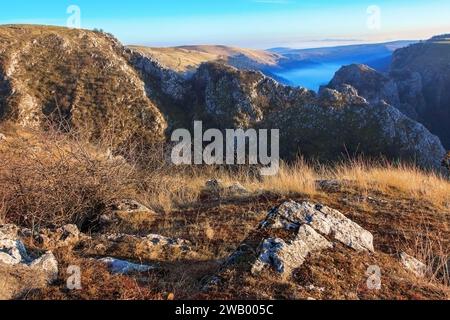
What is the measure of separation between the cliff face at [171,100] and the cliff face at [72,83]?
9 centimetres

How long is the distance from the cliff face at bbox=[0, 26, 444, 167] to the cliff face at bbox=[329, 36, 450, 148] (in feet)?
60.8

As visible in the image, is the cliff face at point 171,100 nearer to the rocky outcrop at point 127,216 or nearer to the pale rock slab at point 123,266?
the rocky outcrop at point 127,216

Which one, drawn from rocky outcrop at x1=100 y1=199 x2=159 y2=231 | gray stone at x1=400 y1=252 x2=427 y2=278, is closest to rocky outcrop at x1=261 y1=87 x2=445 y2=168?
rocky outcrop at x1=100 y1=199 x2=159 y2=231

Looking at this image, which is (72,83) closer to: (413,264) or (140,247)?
(140,247)

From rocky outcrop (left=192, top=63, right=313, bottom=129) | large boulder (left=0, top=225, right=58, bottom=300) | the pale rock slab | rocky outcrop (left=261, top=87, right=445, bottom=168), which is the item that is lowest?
rocky outcrop (left=261, top=87, right=445, bottom=168)

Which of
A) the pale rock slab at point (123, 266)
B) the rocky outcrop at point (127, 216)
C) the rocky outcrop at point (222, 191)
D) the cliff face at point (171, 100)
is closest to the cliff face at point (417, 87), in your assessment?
the cliff face at point (171, 100)

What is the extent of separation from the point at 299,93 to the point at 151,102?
48.3 ft

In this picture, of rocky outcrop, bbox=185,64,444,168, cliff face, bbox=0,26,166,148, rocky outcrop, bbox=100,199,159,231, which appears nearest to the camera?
rocky outcrop, bbox=100,199,159,231

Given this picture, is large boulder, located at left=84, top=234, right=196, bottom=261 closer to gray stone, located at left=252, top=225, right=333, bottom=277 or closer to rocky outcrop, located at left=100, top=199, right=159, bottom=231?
rocky outcrop, located at left=100, top=199, right=159, bottom=231

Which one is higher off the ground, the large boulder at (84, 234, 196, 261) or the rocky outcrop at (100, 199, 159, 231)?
the large boulder at (84, 234, 196, 261)

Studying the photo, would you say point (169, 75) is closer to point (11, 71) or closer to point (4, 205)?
point (11, 71)

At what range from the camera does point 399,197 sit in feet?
30.9

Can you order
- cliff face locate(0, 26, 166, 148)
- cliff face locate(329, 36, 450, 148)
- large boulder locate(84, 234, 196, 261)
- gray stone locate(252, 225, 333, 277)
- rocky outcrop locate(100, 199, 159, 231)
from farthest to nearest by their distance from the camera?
cliff face locate(329, 36, 450, 148) → cliff face locate(0, 26, 166, 148) → rocky outcrop locate(100, 199, 159, 231) → large boulder locate(84, 234, 196, 261) → gray stone locate(252, 225, 333, 277)

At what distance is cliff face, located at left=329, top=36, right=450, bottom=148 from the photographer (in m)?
82.6
